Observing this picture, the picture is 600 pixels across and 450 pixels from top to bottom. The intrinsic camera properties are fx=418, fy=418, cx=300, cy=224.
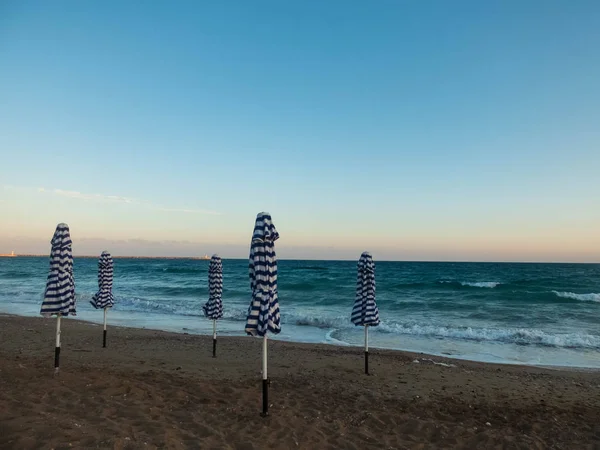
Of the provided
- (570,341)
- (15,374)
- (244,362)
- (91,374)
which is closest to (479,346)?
(570,341)

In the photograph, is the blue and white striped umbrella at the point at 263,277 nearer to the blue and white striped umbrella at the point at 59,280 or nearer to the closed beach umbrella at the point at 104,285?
the blue and white striped umbrella at the point at 59,280

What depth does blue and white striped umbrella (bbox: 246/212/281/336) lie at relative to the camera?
6828mm

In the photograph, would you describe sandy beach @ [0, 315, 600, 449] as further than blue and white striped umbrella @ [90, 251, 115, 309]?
No

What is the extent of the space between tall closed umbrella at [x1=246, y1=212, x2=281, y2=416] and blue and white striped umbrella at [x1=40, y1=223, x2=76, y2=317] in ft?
16.1

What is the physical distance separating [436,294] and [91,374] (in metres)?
38.2

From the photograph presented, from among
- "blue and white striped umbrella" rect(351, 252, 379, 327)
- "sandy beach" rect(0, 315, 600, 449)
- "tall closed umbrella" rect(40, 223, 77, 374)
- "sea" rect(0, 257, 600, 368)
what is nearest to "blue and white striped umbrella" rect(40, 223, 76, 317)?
"tall closed umbrella" rect(40, 223, 77, 374)

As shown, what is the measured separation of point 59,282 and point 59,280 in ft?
0.15

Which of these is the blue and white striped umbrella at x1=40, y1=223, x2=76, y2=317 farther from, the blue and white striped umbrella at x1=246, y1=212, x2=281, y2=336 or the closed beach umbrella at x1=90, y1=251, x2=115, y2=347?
the blue and white striped umbrella at x1=246, y1=212, x2=281, y2=336

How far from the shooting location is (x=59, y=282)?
9.30 m

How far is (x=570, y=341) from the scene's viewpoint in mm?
18984

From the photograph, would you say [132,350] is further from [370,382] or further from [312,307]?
[312,307]

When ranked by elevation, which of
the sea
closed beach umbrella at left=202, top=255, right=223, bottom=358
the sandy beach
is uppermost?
closed beach umbrella at left=202, top=255, right=223, bottom=358

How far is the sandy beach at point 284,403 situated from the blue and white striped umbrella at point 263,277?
1.67 meters

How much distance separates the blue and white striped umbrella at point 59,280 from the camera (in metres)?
9.16
